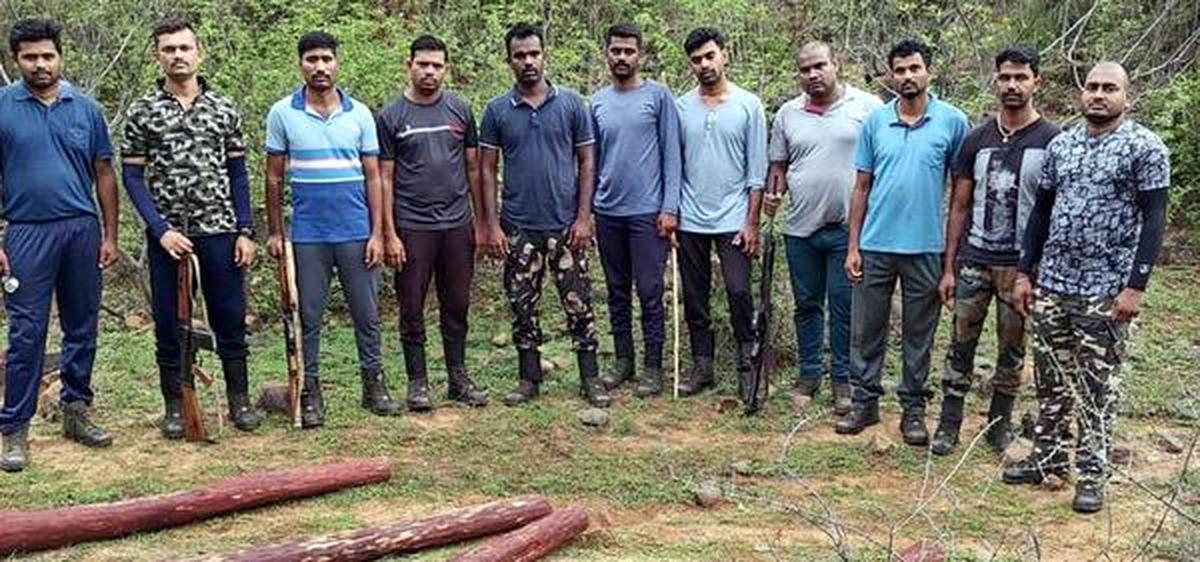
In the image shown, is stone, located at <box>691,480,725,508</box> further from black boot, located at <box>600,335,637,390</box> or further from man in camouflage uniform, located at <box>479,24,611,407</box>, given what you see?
black boot, located at <box>600,335,637,390</box>

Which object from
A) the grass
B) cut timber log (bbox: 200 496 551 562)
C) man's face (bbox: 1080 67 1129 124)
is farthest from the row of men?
cut timber log (bbox: 200 496 551 562)

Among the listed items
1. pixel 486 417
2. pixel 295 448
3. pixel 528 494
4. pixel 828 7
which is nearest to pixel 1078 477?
pixel 528 494

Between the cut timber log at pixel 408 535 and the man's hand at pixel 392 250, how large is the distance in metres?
1.72

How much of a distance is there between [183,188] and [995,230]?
3733 millimetres

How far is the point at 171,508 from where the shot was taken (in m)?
4.93

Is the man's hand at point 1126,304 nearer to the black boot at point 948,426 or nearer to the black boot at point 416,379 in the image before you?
the black boot at point 948,426

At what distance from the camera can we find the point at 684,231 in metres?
6.74

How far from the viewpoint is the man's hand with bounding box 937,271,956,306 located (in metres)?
5.88

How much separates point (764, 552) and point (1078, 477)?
5.00 ft

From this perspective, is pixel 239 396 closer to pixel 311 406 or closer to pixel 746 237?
pixel 311 406

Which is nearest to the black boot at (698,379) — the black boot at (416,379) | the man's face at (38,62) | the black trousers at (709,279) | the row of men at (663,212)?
the row of men at (663,212)

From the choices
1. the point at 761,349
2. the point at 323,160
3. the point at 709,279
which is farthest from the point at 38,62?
the point at 761,349

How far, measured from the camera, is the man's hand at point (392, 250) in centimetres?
630

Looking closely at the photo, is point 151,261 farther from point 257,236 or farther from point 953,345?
point 953,345
